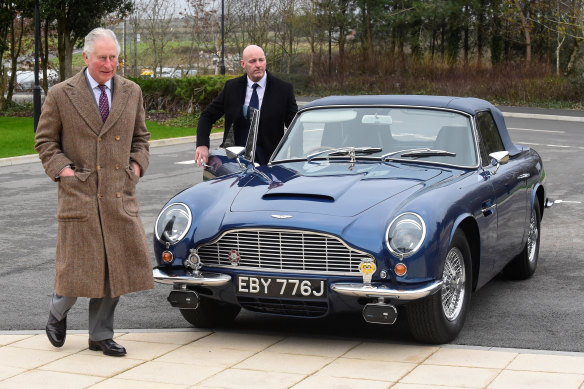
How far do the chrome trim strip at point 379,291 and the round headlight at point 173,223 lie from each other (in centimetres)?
111

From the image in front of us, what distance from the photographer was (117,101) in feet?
19.4

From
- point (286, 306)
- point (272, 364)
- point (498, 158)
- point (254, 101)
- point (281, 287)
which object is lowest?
point (272, 364)

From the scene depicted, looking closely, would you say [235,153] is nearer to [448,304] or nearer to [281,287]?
[281,287]

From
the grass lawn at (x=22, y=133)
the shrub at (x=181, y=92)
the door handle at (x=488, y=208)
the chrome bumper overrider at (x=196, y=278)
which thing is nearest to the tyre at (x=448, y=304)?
the door handle at (x=488, y=208)

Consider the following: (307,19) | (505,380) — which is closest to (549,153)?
(505,380)

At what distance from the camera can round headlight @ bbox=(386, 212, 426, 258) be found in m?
5.76

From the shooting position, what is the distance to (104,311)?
5957 mm

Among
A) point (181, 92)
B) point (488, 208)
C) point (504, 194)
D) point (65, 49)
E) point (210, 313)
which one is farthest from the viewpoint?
point (65, 49)

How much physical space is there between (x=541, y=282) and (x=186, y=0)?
52.6 metres

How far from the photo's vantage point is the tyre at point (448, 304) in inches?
234

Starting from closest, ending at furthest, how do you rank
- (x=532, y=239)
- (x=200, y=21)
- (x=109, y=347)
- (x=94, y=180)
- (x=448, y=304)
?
(x=94, y=180) → (x=109, y=347) → (x=448, y=304) → (x=532, y=239) → (x=200, y=21)

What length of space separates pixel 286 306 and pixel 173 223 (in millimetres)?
946

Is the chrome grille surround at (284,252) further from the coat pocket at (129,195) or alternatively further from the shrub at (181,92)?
the shrub at (181,92)

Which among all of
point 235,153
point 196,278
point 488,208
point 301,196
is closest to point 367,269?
point 301,196
